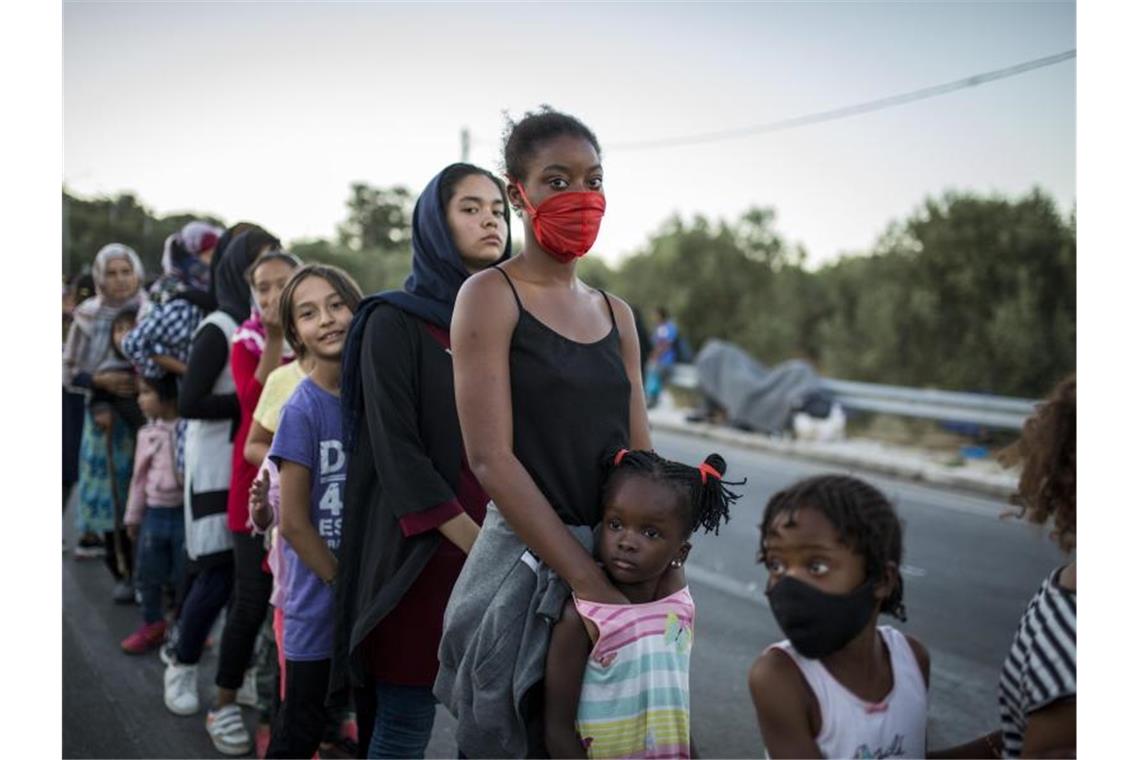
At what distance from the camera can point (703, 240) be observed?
22.0m

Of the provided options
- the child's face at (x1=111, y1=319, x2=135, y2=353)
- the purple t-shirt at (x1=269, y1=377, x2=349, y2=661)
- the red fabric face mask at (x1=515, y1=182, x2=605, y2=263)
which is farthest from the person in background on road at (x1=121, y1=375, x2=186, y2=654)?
the red fabric face mask at (x1=515, y1=182, x2=605, y2=263)

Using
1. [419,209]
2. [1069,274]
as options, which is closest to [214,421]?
[419,209]

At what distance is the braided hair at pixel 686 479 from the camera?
2.01 meters

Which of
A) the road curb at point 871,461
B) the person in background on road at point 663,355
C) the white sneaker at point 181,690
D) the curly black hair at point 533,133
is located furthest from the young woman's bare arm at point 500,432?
the person in background on road at point 663,355

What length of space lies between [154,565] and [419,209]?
283 cm

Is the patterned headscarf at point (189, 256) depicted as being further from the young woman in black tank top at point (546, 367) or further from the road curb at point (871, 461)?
the road curb at point (871, 461)

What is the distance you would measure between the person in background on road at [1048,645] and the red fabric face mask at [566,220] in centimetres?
118

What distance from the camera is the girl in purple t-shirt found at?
2805mm

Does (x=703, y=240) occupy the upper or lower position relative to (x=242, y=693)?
upper

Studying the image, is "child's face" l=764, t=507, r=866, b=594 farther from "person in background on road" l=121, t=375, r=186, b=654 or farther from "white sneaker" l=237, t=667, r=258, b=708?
"person in background on road" l=121, t=375, r=186, b=654

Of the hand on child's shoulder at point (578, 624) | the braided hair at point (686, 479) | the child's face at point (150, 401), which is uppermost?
the child's face at point (150, 401)

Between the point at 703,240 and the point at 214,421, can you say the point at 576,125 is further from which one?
the point at 703,240

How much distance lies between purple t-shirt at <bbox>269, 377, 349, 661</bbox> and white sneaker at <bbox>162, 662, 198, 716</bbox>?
55.7 inches

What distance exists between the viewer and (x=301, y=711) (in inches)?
111
